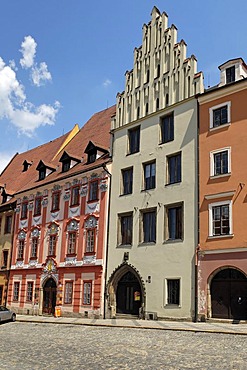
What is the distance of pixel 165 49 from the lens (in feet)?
98.1

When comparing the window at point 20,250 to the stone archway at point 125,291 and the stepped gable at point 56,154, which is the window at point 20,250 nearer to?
the stepped gable at point 56,154

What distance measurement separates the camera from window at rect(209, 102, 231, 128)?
25094 mm

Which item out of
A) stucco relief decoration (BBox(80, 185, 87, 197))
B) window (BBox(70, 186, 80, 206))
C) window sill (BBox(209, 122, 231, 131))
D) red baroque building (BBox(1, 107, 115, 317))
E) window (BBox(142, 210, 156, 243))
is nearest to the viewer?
window sill (BBox(209, 122, 231, 131))

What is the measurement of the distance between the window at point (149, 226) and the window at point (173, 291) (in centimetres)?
277

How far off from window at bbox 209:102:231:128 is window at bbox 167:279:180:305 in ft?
29.6

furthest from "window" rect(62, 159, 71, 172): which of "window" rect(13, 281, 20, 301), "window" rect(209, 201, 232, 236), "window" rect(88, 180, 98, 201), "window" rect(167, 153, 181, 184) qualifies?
"window" rect(209, 201, 232, 236)

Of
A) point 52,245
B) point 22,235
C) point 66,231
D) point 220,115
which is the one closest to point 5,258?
point 22,235

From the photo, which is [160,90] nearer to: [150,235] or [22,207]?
[150,235]

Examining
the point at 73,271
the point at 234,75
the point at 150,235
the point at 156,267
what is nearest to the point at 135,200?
the point at 150,235

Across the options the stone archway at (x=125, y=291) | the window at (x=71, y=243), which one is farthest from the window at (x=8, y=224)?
the stone archway at (x=125, y=291)

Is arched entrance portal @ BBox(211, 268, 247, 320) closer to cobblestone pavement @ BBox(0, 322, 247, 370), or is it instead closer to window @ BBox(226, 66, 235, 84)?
cobblestone pavement @ BBox(0, 322, 247, 370)

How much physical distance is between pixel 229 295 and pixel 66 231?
1408 cm

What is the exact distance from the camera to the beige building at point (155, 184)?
1002 inches

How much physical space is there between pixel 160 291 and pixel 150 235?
3476 mm
